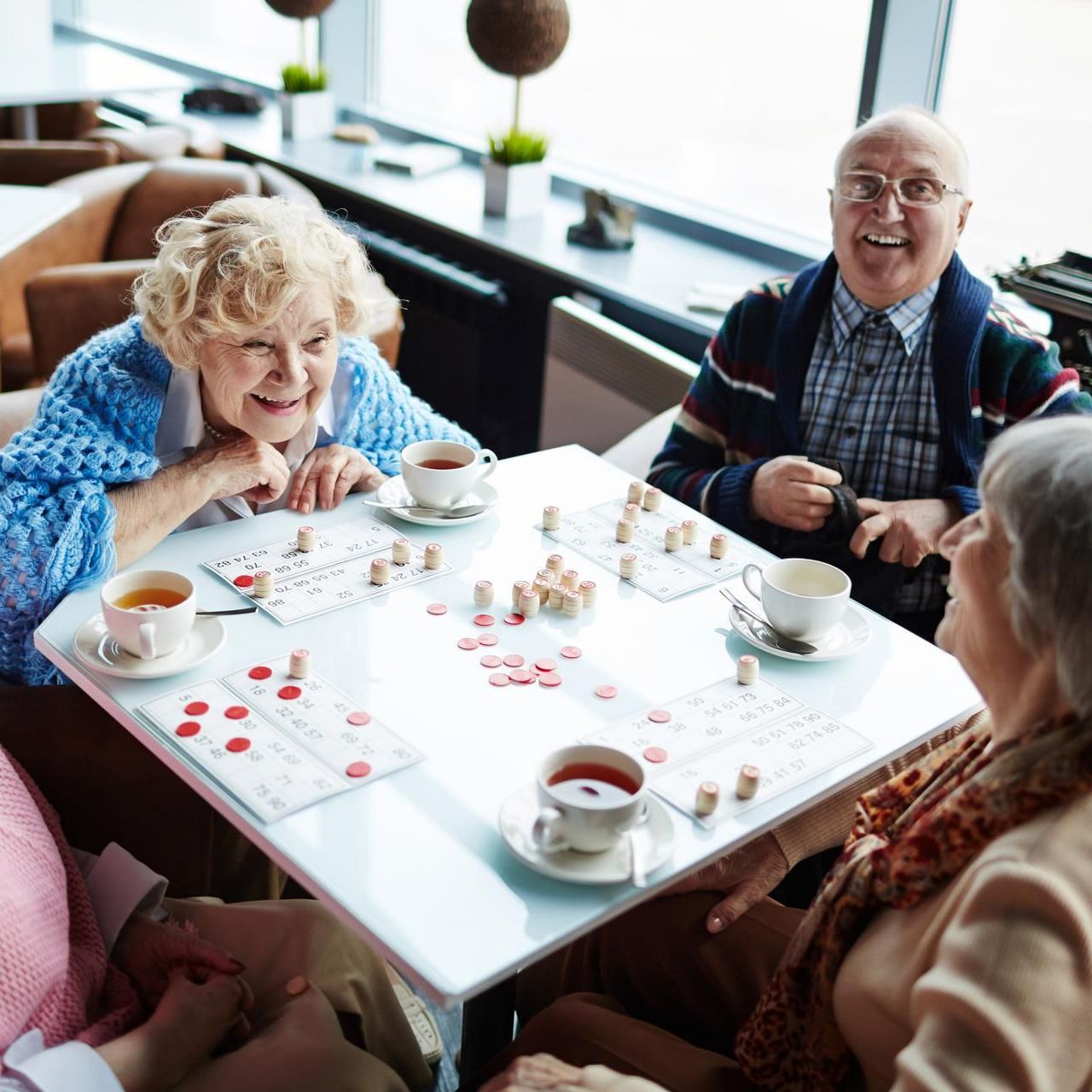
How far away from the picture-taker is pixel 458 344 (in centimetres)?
383

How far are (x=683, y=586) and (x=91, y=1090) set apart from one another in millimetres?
951

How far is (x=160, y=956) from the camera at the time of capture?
1.55m

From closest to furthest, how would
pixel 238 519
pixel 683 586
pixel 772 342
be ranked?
pixel 683 586
pixel 238 519
pixel 772 342

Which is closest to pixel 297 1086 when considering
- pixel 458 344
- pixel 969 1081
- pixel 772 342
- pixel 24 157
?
pixel 969 1081

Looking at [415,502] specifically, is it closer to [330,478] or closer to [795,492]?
[330,478]

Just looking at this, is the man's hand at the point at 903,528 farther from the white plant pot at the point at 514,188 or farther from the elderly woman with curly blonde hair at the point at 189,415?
the white plant pot at the point at 514,188

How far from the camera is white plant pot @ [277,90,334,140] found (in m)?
4.48

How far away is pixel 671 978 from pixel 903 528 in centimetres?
84

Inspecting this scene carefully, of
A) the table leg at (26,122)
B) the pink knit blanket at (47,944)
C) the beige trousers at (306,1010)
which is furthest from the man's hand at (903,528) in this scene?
the table leg at (26,122)

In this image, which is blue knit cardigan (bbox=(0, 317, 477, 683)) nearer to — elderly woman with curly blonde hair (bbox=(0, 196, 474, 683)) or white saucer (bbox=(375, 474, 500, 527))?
elderly woman with curly blonde hair (bbox=(0, 196, 474, 683))

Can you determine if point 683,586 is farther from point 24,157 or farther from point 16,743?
point 24,157

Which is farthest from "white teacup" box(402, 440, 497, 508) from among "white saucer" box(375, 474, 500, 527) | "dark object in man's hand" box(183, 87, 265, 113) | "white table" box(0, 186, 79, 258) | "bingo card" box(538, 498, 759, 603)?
"dark object in man's hand" box(183, 87, 265, 113)

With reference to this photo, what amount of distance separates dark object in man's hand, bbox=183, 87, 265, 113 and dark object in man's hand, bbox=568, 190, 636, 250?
6.53ft

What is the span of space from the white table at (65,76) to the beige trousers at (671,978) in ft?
12.4
